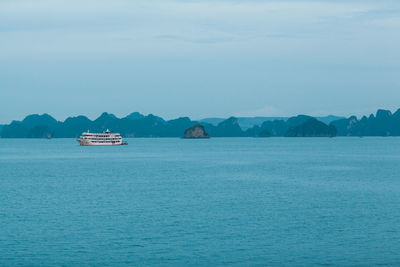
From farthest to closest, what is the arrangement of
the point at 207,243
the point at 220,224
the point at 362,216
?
the point at 362,216
the point at 220,224
the point at 207,243

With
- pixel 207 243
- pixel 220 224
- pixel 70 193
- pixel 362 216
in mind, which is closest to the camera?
pixel 207 243

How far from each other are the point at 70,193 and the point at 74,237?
31.4 metres

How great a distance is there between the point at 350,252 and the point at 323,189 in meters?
39.2

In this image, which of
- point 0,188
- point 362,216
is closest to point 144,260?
point 362,216

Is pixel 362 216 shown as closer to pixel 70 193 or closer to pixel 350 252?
pixel 350 252

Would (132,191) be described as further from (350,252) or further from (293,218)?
(350,252)

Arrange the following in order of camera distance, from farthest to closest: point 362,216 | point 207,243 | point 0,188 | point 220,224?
point 0,188, point 362,216, point 220,224, point 207,243

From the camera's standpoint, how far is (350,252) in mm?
36344

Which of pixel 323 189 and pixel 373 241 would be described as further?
Answer: pixel 323 189

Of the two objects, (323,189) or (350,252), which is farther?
(323,189)

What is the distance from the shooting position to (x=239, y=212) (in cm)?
5322

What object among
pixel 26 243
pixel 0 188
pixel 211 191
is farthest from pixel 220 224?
pixel 0 188

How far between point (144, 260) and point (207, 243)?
6.17m

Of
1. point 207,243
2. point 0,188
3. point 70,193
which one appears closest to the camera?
point 207,243
